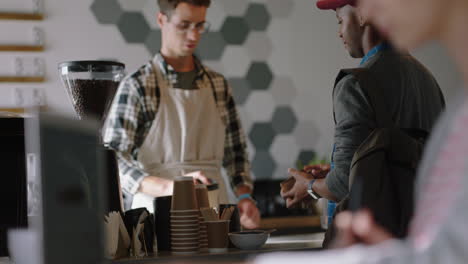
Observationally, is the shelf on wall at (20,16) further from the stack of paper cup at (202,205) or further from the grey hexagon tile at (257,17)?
the stack of paper cup at (202,205)

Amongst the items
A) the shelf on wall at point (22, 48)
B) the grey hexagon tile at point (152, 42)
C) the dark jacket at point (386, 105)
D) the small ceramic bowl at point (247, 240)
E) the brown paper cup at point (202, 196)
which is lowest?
the small ceramic bowl at point (247, 240)

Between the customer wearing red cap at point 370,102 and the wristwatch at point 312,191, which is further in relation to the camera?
the wristwatch at point 312,191

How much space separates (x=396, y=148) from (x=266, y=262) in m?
0.63

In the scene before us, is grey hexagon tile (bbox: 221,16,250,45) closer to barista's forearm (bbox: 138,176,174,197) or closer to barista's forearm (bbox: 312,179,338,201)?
barista's forearm (bbox: 138,176,174,197)

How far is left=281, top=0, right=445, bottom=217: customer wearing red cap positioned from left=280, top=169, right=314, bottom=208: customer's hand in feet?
0.39

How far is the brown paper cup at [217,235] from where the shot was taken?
1631 millimetres

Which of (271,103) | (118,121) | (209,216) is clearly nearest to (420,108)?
(209,216)

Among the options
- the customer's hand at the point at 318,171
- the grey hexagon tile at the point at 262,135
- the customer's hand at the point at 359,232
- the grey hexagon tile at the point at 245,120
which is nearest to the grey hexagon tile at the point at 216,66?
the grey hexagon tile at the point at 245,120

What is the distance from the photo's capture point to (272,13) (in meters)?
4.11

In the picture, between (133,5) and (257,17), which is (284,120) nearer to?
(257,17)

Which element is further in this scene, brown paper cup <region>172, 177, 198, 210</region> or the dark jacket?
brown paper cup <region>172, 177, 198, 210</region>

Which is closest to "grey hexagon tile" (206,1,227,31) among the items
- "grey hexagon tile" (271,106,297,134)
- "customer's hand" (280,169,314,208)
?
"grey hexagon tile" (271,106,297,134)

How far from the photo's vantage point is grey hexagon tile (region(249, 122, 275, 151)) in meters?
3.99

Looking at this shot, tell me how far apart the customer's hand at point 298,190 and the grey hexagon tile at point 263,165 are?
2275 millimetres
